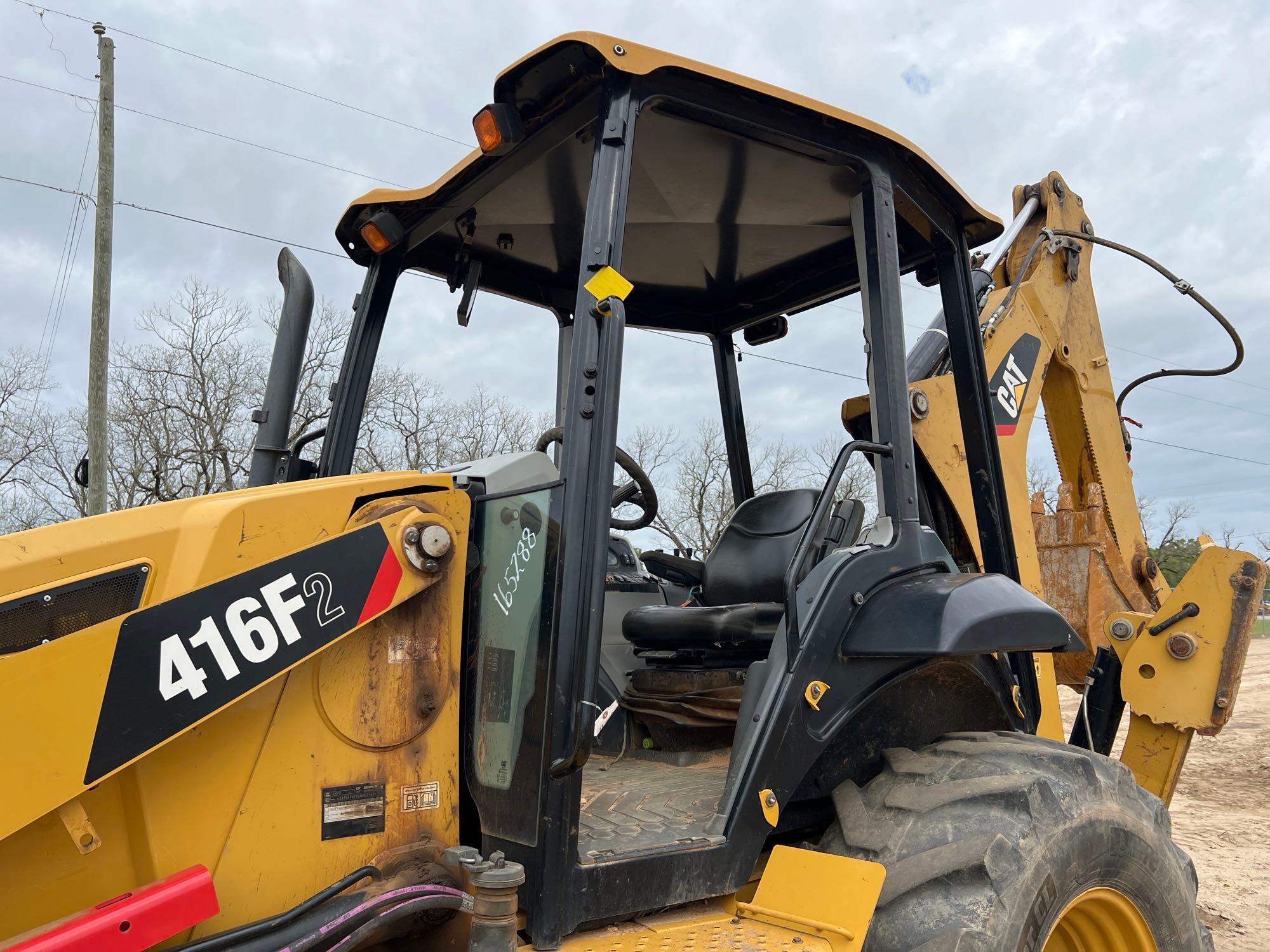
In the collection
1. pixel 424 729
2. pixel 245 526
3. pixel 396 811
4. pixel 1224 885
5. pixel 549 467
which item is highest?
pixel 549 467

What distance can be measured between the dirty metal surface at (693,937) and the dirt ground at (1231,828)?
10.9ft

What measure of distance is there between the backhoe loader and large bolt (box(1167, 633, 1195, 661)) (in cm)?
1

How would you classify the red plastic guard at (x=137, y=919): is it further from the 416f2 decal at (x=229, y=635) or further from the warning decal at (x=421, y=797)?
the warning decal at (x=421, y=797)

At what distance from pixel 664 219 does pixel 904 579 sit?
1.46 m

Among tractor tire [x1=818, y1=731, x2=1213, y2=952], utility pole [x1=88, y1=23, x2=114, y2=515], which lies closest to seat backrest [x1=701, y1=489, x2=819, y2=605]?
tractor tire [x1=818, y1=731, x2=1213, y2=952]

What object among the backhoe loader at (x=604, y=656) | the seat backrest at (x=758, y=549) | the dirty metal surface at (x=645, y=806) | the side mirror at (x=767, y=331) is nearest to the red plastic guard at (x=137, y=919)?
the backhoe loader at (x=604, y=656)

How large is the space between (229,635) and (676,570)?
2.48 m

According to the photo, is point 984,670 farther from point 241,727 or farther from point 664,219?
point 241,727

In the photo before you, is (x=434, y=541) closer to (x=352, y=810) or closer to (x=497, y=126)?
(x=352, y=810)

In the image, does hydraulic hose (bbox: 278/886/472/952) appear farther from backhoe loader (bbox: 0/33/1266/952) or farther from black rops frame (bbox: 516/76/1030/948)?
black rops frame (bbox: 516/76/1030/948)

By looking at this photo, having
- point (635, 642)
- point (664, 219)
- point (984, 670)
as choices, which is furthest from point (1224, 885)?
point (664, 219)

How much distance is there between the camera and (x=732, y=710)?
3027 mm

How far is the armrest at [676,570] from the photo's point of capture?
405 centimetres

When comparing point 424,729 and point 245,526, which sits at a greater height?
point 245,526
